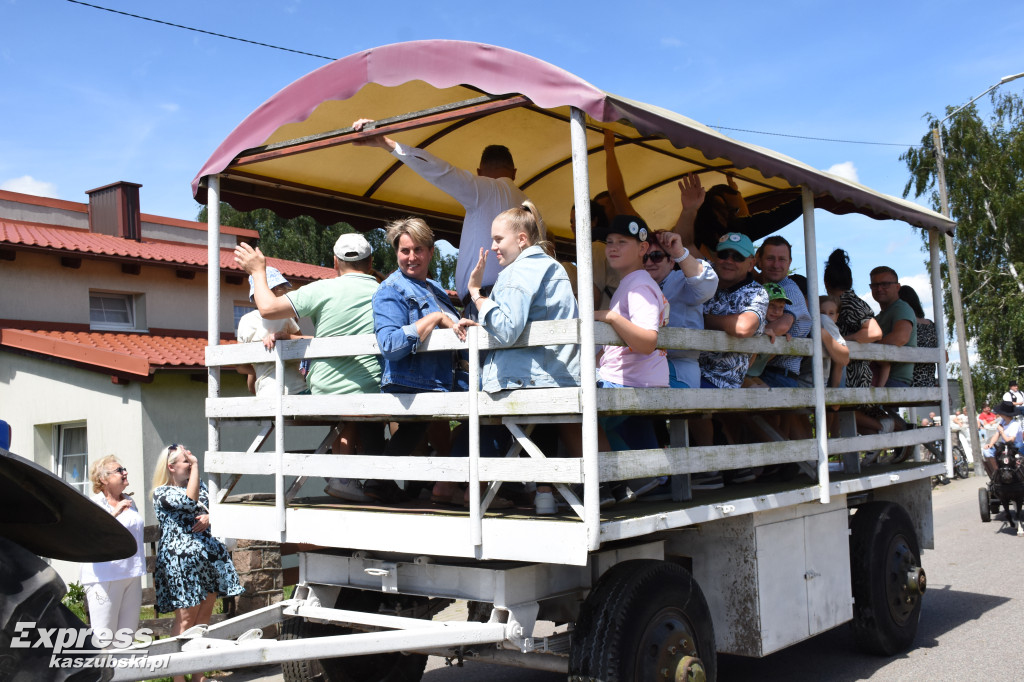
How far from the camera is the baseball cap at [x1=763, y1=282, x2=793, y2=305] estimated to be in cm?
559

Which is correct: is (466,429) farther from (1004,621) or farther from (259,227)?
(259,227)

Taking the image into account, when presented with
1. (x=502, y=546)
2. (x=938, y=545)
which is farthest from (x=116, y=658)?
(x=938, y=545)

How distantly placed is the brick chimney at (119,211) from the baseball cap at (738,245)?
58.2ft

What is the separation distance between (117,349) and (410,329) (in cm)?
1158

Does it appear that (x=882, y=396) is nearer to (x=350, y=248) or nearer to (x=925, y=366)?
(x=925, y=366)

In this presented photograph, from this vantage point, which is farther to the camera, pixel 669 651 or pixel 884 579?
pixel 884 579

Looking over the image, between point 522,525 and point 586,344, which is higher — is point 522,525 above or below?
below

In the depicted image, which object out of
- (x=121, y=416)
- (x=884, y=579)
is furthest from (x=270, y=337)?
(x=121, y=416)

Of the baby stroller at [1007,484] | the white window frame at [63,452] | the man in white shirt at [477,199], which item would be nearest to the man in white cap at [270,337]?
the man in white shirt at [477,199]

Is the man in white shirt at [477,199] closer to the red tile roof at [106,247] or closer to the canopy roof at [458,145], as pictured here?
the canopy roof at [458,145]

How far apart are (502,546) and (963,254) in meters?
35.8

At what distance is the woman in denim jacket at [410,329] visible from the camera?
4.40 m

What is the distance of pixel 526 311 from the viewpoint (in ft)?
13.4

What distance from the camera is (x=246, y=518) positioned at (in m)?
5.00
